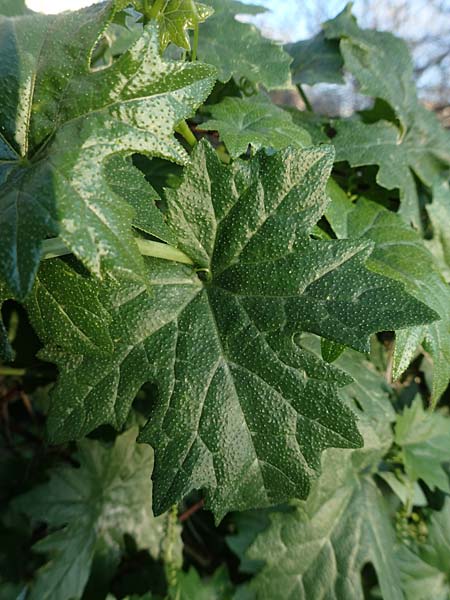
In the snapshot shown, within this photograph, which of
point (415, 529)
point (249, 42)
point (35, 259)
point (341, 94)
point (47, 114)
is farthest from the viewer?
point (341, 94)

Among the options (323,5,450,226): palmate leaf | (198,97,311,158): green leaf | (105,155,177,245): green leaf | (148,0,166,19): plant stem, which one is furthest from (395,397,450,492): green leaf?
(148,0,166,19): plant stem

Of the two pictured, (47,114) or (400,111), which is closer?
(47,114)

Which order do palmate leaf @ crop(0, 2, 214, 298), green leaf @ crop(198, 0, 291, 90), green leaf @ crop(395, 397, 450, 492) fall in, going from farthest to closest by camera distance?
green leaf @ crop(395, 397, 450, 492), green leaf @ crop(198, 0, 291, 90), palmate leaf @ crop(0, 2, 214, 298)

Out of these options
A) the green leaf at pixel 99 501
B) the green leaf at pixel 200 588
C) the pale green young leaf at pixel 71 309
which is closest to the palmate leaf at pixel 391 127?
the pale green young leaf at pixel 71 309

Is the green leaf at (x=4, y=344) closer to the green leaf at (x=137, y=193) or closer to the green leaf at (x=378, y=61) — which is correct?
the green leaf at (x=137, y=193)

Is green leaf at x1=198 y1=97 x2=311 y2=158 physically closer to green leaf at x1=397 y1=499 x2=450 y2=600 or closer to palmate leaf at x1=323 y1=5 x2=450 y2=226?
palmate leaf at x1=323 y1=5 x2=450 y2=226

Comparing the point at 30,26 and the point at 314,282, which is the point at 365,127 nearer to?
the point at 314,282

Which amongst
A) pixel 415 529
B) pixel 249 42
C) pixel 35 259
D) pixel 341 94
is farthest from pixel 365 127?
pixel 341 94
